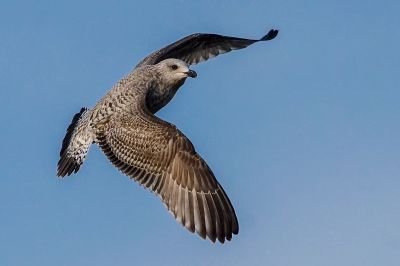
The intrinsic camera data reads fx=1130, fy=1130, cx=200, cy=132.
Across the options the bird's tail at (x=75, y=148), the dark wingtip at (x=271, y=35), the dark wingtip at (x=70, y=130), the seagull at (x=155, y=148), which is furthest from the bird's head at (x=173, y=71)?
the dark wingtip at (x=271, y=35)

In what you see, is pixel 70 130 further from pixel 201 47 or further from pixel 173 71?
pixel 201 47

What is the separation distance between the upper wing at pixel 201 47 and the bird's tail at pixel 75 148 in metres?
3.14

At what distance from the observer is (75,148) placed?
75.0 ft

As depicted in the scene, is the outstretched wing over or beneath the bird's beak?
beneath

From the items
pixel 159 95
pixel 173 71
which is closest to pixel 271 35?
pixel 173 71

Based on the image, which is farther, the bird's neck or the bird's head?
the bird's head

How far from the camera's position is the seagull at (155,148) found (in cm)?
2033

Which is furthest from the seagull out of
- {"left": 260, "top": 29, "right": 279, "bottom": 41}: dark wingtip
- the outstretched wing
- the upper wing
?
{"left": 260, "top": 29, "right": 279, "bottom": 41}: dark wingtip

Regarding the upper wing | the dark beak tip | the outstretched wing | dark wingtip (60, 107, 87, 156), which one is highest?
the upper wing

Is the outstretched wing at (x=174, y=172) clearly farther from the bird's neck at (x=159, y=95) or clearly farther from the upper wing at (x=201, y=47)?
the upper wing at (x=201, y=47)

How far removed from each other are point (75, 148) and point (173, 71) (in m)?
2.58

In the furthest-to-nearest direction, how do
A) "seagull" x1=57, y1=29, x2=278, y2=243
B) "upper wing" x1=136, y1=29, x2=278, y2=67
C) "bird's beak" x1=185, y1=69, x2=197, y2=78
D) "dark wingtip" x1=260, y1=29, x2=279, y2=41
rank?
"dark wingtip" x1=260, y1=29, x2=279, y2=41
"upper wing" x1=136, y1=29, x2=278, y2=67
"bird's beak" x1=185, y1=69, x2=197, y2=78
"seagull" x1=57, y1=29, x2=278, y2=243

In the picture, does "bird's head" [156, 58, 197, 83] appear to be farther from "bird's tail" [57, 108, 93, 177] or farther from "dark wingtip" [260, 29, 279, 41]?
"dark wingtip" [260, 29, 279, 41]

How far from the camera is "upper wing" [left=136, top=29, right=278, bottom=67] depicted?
2652 cm
